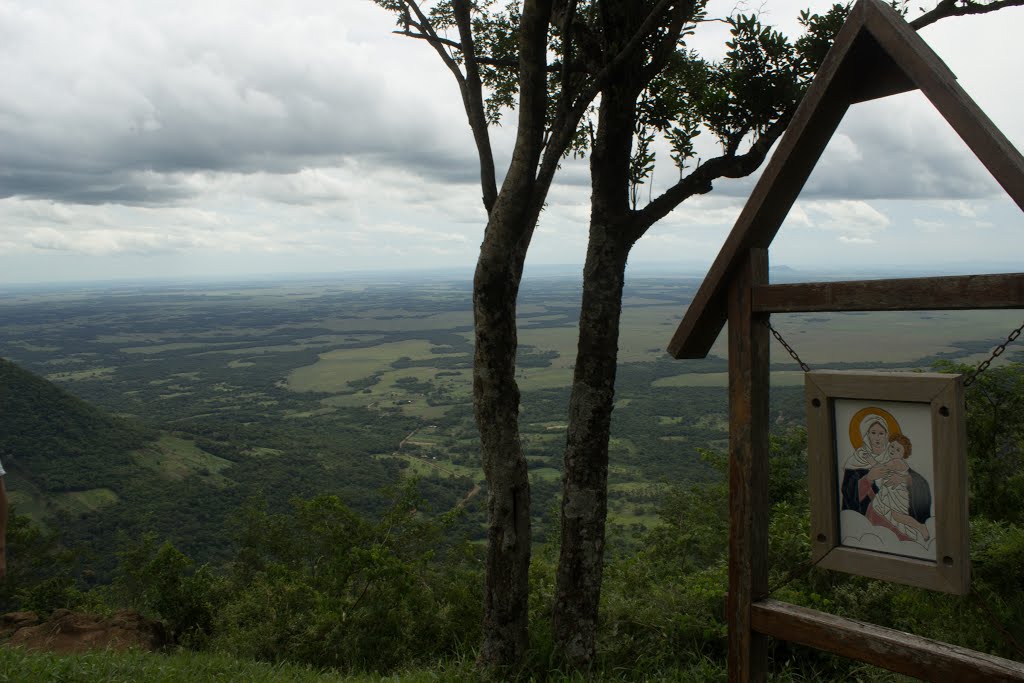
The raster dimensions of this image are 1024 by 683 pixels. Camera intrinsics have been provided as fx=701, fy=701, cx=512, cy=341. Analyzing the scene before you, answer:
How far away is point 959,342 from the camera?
7312 cm

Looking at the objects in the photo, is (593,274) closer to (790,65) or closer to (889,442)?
(790,65)

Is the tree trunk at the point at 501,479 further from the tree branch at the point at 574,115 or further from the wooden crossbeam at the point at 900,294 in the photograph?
the wooden crossbeam at the point at 900,294

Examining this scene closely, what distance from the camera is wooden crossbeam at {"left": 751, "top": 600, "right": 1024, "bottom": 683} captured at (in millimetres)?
2393

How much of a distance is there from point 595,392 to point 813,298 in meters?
2.30

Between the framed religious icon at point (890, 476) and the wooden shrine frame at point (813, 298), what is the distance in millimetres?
263

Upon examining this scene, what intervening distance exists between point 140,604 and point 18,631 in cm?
667

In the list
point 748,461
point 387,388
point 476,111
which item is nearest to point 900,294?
point 748,461

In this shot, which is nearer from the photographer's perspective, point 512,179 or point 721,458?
point 512,179

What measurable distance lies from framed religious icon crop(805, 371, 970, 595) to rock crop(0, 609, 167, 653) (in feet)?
20.5

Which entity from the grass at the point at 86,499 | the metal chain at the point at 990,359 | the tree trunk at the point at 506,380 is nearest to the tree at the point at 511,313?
the tree trunk at the point at 506,380

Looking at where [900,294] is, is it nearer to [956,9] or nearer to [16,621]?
[956,9]

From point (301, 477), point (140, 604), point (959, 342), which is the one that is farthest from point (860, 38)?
point (959, 342)

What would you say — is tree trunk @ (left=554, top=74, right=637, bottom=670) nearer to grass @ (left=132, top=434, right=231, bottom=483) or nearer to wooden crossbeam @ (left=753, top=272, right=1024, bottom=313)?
wooden crossbeam @ (left=753, top=272, right=1024, bottom=313)

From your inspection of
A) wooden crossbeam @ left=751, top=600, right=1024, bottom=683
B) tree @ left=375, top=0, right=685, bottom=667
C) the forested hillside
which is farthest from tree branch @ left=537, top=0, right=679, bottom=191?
the forested hillside
